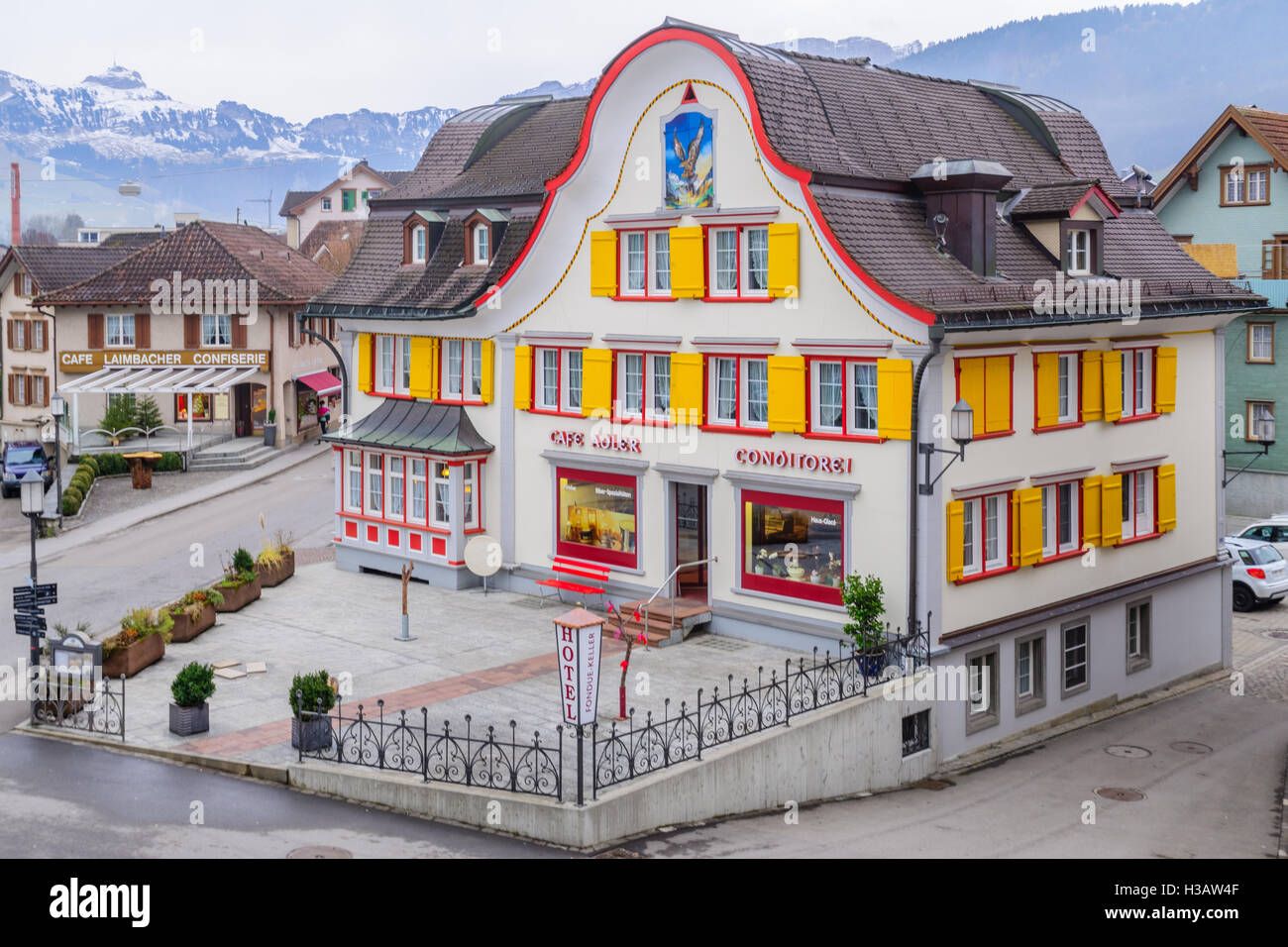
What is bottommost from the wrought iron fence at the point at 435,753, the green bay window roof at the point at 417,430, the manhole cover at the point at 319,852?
the manhole cover at the point at 319,852

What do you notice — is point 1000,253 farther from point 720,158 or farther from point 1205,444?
point 1205,444

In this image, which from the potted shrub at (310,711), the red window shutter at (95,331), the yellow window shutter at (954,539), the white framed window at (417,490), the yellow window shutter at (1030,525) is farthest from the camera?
the red window shutter at (95,331)

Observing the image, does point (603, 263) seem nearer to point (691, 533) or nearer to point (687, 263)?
point (687, 263)

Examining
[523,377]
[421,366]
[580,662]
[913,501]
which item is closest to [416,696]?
[580,662]

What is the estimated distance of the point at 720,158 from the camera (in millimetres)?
26078

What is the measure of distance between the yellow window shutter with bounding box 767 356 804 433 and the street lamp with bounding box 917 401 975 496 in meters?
2.51

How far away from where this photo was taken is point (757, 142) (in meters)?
25.3

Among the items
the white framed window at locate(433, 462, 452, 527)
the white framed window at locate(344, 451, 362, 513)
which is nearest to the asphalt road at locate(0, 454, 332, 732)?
the white framed window at locate(344, 451, 362, 513)

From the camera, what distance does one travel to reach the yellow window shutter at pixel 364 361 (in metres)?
33.9

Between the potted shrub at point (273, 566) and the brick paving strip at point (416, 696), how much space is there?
27.3ft

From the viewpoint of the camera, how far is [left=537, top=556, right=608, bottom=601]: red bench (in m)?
28.7

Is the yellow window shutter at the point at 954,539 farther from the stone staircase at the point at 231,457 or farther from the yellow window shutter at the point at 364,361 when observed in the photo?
the stone staircase at the point at 231,457

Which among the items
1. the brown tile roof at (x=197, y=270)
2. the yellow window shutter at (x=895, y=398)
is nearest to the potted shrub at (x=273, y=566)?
the yellow window shutter at (x=895, y=398)
